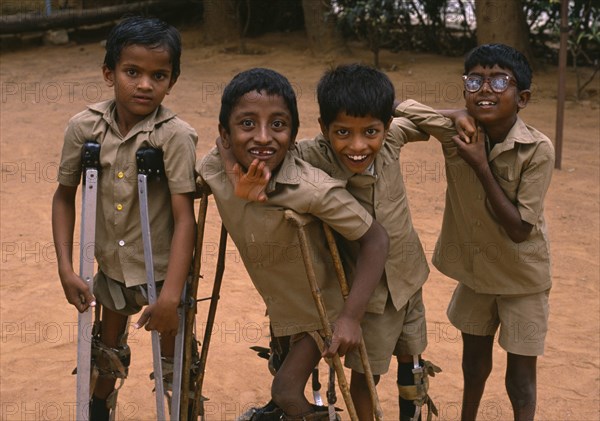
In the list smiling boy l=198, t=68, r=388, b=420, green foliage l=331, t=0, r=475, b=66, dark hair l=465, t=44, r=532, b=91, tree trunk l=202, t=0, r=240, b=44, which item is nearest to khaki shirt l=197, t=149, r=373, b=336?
smiling boy l=198, t=68, r=388, b=420

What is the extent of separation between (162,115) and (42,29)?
10901 mm

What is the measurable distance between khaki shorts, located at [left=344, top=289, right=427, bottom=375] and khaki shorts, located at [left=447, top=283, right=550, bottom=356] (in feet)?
1.14

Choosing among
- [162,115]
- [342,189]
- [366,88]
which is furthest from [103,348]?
[366,88]

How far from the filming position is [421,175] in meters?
7.54

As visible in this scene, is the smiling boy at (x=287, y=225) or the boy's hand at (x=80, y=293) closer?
the smiling boy at (x=287, y=225)

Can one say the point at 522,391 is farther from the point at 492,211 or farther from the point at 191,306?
the point at 191,306

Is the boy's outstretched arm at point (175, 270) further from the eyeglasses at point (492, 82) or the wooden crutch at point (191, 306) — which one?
the eyeglasses at point (492, 82)

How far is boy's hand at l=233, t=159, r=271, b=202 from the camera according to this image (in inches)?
102

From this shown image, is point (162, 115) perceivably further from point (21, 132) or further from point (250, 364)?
point (21, 132)

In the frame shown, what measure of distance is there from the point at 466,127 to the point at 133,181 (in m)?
1.18

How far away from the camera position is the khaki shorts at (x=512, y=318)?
10.2ft

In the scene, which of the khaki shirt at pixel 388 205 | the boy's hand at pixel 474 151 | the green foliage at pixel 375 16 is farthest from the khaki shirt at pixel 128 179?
the green foliage at pixel 375 16

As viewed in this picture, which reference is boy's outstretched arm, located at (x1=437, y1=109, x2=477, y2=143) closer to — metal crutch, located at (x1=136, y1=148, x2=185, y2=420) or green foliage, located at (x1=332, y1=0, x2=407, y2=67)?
metal crutch, located at (x1=136, y1=148, x2=185, y2=420)

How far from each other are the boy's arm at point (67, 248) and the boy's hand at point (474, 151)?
1.39m
